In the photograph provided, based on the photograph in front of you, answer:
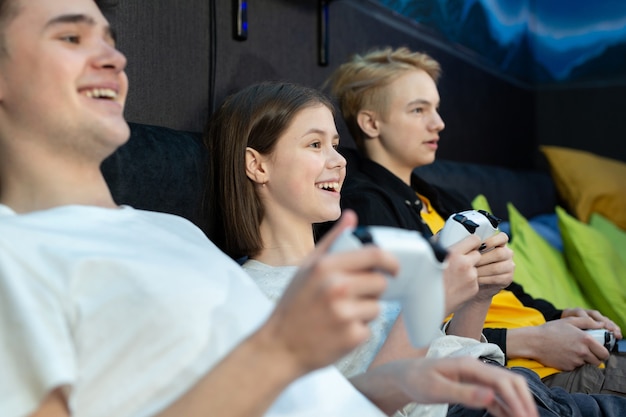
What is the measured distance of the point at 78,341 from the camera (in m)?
0.81

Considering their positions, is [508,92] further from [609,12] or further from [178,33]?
[178,33]

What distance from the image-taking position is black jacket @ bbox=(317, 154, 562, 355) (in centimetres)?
174

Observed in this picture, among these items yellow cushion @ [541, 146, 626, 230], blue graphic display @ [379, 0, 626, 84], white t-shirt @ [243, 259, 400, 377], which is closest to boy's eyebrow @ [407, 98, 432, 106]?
white t-shirt @ [243, 259, 400, 377]

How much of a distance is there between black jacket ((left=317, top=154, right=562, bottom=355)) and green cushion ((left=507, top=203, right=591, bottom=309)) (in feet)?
0.54

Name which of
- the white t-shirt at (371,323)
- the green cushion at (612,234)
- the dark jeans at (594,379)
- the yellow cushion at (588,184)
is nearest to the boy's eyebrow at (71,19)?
the white t-shirt at (371,323)

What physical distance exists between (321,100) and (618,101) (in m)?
3.09

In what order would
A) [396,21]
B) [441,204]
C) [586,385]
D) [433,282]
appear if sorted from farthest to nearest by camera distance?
[396,21], [441,204], [586,385], [433,282]

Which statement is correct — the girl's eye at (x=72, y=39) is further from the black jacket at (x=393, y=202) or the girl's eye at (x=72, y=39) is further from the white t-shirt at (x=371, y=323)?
the black jacket at (x=393, y=202)

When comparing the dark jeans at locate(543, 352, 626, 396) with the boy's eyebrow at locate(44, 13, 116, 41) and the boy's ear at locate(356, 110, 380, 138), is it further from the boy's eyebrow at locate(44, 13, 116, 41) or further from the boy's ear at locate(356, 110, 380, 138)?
the boy's eyebrow at locate(44, 13, 116, 41)

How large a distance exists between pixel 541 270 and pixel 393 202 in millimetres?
767

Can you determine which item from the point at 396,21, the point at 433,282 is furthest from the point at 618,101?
the point at 433,282

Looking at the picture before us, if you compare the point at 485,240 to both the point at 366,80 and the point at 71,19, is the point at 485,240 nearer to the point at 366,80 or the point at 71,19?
the point at 71,19

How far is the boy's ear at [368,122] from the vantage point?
2.11 m

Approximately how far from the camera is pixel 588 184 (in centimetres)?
341
